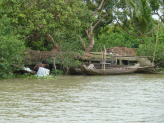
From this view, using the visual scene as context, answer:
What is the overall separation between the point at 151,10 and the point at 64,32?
36.1ft

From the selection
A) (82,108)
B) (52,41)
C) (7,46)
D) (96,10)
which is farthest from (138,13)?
(82,108)

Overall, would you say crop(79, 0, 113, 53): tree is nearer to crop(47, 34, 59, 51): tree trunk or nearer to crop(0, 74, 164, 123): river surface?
crop(47, 34, 59, 51): tree trunk

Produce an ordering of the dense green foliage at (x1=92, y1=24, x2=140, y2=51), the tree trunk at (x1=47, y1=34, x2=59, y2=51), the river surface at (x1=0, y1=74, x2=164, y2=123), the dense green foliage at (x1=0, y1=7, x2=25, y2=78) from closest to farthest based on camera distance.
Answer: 1. the river surface at (x1=0, y1=74, x2=164, y2=123)
2. the dense green foliage at (x1=0, y1=7, x2=25, y2=78)
3. the tree trunk at (x1=47, y1=34, x2=59, y2=51)
4. the dense green foliage at (x1=92, y1=24, x2=140, y2=51)

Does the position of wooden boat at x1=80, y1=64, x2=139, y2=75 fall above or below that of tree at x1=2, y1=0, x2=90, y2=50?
below

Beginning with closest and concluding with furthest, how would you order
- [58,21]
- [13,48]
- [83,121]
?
[83,121] → [13,48] → [58,21]

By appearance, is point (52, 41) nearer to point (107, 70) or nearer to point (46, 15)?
point (46, 15)

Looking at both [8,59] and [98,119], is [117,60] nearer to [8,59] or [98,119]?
[8,59]

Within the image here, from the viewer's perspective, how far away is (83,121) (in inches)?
217

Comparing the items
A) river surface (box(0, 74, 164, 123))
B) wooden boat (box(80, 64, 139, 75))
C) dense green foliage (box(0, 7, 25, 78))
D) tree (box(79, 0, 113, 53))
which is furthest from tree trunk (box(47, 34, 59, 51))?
river surface (box(0, 74, 164, 123))

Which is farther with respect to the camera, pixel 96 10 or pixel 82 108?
pixel 96 10

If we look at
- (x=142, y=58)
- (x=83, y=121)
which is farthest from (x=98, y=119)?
(x=142, y=58)

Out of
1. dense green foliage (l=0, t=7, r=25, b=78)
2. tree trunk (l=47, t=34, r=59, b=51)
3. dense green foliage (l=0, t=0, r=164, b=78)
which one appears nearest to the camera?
dense green foliage (l=0, t=7, r=25, b=78)

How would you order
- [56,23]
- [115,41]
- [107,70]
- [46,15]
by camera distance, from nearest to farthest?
[46,15], [56,23], [107,70], [115,41]

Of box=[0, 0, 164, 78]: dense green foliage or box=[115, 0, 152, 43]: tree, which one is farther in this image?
box=[115, 0, 152, 43]: tree
